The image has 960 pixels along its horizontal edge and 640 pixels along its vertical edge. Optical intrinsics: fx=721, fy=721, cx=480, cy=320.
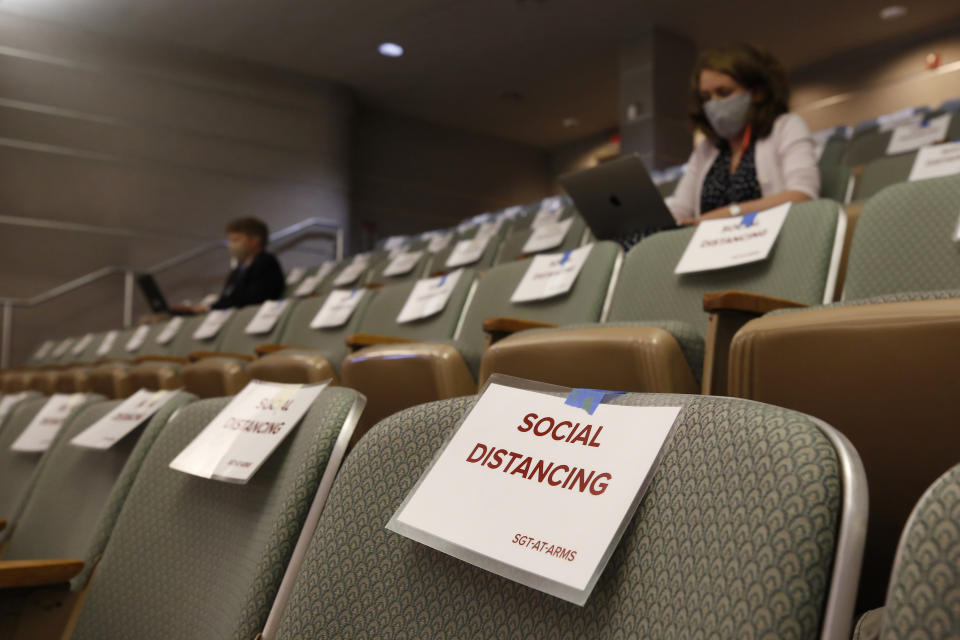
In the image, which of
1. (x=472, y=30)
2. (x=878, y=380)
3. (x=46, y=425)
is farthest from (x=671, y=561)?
(x=472, y=30)

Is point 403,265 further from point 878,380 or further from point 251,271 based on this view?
point 878,380

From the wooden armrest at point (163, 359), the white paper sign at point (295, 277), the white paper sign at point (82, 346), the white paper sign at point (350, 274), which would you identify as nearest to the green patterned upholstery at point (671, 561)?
the wooden armrest at point (163, 359)

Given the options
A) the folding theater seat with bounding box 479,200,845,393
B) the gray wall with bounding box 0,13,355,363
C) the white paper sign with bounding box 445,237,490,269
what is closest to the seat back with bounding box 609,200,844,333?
the folding theater seat with bounding box 479,200,845,393

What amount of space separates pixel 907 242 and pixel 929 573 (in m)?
0.98

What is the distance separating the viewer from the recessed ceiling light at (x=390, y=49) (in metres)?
5.57

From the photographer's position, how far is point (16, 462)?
144 centimetres

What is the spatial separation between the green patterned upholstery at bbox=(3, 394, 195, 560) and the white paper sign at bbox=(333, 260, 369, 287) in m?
3.01

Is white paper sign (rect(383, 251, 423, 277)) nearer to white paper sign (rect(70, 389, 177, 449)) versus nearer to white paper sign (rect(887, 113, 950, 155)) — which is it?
white paper sign (rect(887, 113, 950, 155))

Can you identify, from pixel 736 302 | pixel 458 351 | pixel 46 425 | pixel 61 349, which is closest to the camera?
pixel 736 302

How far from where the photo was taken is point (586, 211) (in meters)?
1.88

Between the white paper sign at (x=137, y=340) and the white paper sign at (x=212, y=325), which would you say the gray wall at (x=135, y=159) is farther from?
the white paper sign at (x=212, y=325)

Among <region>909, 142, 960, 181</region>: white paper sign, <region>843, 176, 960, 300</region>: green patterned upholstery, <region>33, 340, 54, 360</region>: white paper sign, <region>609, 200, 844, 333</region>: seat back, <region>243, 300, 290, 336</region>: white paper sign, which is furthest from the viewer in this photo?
<region>33, 340, 54, 360</region>: white paper sign

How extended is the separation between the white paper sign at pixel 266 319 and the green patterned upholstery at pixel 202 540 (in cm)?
180

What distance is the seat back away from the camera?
1.17 metres
